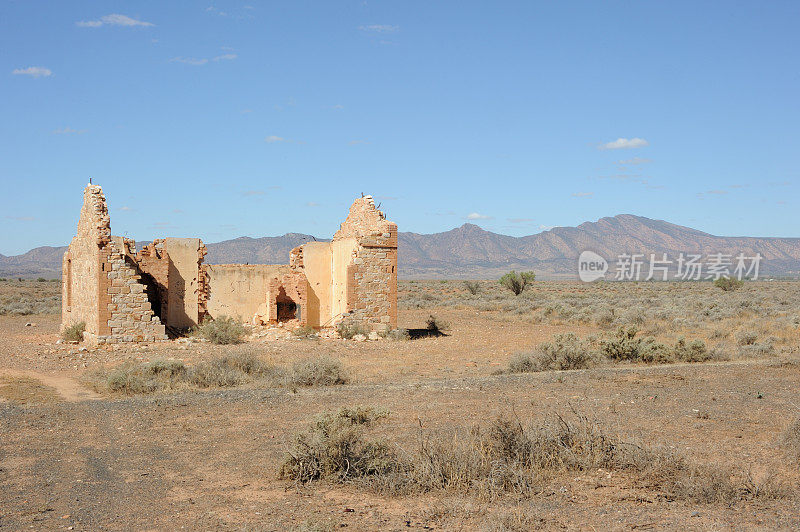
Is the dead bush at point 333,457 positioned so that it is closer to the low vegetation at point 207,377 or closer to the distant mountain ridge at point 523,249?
the low vegetation at point 207,377

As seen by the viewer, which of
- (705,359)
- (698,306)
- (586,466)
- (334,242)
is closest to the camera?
(586,466)

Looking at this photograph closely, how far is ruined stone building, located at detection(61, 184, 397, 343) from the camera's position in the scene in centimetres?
1828

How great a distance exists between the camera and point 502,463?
5930mm

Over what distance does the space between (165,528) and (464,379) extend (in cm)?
750

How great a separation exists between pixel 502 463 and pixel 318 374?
21.0 feet

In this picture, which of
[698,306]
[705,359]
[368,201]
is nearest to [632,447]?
[705,359]

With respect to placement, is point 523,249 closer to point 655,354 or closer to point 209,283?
point 209,283

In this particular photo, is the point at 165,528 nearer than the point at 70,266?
Yes

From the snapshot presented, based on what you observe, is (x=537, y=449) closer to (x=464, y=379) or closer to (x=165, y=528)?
(x=165, y=528)

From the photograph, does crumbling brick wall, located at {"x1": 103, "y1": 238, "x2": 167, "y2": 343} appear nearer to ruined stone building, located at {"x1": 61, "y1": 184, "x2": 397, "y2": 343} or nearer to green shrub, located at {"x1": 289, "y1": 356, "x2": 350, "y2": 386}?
ruined stone building, located at {"x1": 61, "y1": 184, "x2": 397, "y2": 343}

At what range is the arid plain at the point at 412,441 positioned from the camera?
5.37m

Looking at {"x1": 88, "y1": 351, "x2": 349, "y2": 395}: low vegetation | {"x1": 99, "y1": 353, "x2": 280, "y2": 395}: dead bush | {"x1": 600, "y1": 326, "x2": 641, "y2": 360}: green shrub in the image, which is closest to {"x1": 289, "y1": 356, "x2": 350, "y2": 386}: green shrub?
{"x1": 88, "y1": 351, "x2": 349, "y2": 395}: low vegetation

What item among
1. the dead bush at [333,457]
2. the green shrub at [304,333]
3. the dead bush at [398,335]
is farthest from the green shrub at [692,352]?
the green shrub at [304,333]

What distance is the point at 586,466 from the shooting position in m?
6.27
